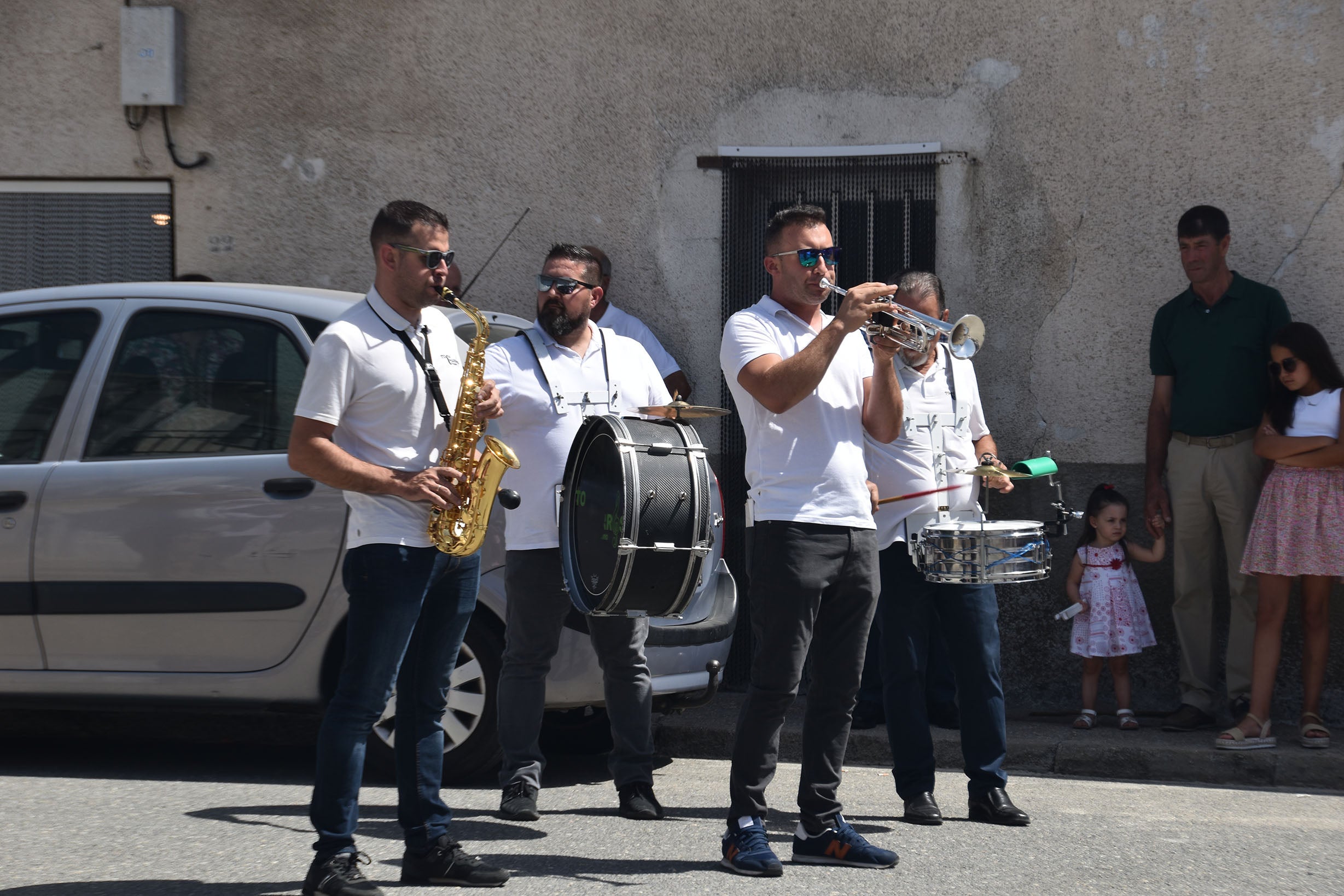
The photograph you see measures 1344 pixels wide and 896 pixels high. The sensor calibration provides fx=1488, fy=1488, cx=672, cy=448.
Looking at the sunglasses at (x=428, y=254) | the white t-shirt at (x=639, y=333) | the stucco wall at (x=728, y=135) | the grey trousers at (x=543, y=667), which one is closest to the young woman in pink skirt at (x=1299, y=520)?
the stucco wall at (x=728, y=135)

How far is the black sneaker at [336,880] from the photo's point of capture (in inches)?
158

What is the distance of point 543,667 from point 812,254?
1780 millimetres

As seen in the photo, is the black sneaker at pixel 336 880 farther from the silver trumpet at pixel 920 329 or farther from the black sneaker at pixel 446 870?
the silver trumpet at pixel 920 329

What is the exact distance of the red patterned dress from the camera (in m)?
6.79

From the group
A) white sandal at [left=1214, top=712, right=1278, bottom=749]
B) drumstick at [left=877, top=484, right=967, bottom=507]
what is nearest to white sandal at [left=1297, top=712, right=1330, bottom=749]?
white sandal at [left=1214, top=712, right=1278, bottom=749]

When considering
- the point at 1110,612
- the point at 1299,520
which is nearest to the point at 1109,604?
the point at 1110,612

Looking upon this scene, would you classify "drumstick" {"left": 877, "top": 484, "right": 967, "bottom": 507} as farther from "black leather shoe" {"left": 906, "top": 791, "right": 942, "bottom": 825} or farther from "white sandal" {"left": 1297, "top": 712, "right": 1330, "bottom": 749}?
"white sandal" {"left": 1297, "top": 712, "right": 1330, "bottom": 749}

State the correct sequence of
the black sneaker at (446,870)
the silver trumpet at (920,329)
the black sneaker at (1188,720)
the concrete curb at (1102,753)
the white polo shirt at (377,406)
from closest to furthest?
the white polo shirt at (377,406) → the black sneaker at (446,870) → the silver trumpet at (920,329) → the concrete curb at (1102,753) → the black sneaker at (1188,720)

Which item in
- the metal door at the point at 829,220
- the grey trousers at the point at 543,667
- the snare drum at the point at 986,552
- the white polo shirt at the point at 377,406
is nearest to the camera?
the white polo shirt at the point at 377,406

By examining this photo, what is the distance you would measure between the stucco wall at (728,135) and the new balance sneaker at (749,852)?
3.60 metres

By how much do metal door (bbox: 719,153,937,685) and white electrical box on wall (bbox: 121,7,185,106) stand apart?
3112 millimetres

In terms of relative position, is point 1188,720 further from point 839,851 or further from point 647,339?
point 647,339

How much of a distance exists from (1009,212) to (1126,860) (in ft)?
12.6

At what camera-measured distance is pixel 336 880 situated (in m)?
4.00
